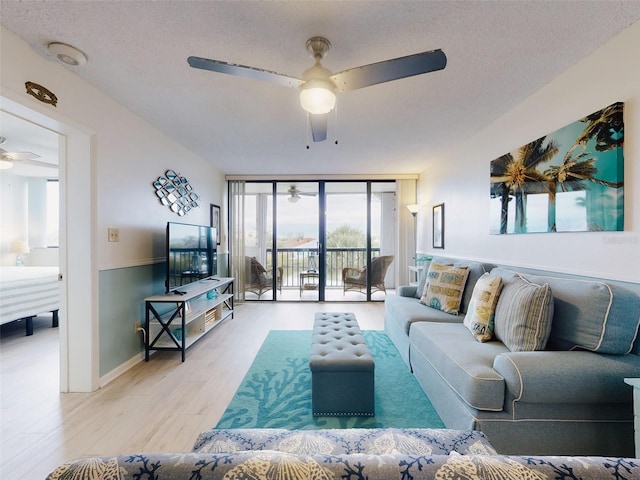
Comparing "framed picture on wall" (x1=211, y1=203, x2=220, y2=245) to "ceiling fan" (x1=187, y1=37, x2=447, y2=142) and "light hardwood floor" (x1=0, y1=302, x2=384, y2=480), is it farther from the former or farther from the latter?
"ceiling fan" (x1=187, y1=37, x2=447, y2=142)

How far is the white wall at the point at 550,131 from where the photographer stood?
156 centimetres

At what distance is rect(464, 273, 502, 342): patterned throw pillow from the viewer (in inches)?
78.7

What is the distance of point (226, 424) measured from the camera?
183 cm

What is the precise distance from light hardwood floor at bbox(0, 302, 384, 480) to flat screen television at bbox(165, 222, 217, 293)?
789 millimetres

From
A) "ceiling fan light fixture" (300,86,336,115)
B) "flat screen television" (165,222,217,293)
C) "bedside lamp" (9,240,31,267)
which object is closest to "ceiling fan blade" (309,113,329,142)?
"ceiling fan light fixture" (300,86,336,115)

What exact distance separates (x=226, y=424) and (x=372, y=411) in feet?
3.18

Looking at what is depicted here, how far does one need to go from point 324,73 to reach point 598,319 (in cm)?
204

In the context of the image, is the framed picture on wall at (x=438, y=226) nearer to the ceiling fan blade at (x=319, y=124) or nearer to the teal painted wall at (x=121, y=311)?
the ceiling fan blade at (x=319, y=124)

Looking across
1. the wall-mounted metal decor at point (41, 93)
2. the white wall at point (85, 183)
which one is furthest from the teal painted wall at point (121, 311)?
the wall-mounted metal decor at point (41, 93)

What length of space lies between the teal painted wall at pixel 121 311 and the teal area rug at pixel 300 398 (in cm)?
119

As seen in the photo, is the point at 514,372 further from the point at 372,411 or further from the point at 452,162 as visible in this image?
the point at 452,162

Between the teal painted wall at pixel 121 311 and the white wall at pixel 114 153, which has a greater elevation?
the white wall at pixel 114 153

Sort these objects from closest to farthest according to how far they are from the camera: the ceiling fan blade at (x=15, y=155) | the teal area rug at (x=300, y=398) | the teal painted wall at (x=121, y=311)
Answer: the teal area rug at (x=300, y=398)
the teal painted wall at (x=121, y=311)
the ceiling fan blade at (x=15, y=155)

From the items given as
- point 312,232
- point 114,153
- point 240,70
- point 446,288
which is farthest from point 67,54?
point 312,232
